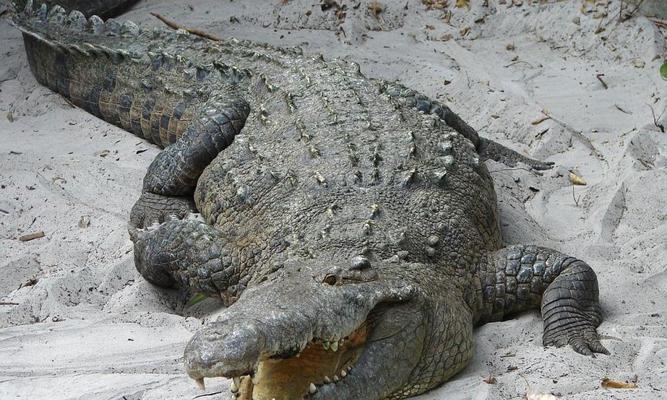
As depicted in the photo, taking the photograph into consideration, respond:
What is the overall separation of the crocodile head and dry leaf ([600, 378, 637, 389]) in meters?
0.79

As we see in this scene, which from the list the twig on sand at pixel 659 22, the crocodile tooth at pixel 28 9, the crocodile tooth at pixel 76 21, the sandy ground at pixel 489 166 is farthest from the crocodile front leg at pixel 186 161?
the twig on sand at pixel 659 22

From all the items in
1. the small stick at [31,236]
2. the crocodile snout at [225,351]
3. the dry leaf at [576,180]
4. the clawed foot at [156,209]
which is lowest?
the small stick at [31,236]

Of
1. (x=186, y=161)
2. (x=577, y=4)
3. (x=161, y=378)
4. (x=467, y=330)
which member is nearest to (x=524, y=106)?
(x=577, y=4)

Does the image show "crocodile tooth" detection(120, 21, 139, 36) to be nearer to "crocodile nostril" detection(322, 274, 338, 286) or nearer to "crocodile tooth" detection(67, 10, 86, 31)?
"crocodile tooth" detection(67, 10, 86, 31)

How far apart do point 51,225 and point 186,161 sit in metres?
0.87

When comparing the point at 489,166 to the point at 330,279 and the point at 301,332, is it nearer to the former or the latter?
the point at 330,279

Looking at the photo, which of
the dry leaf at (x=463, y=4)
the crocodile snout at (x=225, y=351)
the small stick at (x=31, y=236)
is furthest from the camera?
the dry leaf at (x=463, y=4)

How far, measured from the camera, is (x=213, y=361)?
9.29 ft

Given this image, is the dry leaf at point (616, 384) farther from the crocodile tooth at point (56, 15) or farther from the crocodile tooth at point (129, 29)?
the crocodile tooth at point (56, 15)

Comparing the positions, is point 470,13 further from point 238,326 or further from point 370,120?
point 238,326

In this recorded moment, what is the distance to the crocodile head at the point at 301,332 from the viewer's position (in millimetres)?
2891

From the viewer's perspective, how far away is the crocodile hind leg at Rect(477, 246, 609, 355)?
4.19 m

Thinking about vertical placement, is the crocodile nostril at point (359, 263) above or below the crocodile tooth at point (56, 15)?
above

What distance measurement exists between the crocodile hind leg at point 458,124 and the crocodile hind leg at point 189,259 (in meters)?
1.56
